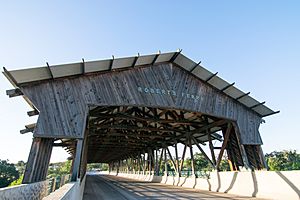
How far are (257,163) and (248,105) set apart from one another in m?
4.24

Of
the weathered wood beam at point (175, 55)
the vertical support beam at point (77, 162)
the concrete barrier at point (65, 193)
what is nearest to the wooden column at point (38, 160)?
the vertical support beam at point (77, 162)

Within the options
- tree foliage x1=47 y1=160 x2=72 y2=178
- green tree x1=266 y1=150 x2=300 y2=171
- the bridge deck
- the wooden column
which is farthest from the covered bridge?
green tree x1=266 y1=150 x2=300 y2=171

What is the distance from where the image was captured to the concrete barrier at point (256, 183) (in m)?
10.4

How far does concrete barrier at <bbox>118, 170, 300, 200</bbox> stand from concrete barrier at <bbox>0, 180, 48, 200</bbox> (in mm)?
10613

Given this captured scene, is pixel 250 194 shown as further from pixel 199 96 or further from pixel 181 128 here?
pixel 181 128

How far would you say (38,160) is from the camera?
33.9ft

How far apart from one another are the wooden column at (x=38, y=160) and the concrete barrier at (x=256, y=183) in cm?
1132

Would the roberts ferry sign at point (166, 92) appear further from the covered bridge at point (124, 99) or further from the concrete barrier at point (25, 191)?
the concrete barrier at point (25, 191)

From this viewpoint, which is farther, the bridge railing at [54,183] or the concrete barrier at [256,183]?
the concrete barrier at [256,183]

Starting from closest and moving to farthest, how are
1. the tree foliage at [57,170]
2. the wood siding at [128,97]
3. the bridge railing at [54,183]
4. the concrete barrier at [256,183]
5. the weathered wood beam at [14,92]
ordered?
the bridge railing at [54,183], the tree foliage at [57,170], the concrete barrier at [256,183], the weathered wood beam at [14,92], the wood siding at [128,97]

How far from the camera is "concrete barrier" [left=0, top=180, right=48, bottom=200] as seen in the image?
385cm

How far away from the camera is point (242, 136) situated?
15.3 m

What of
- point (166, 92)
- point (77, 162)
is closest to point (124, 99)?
point (166, 92)

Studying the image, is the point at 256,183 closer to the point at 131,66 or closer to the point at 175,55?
the point at 175,55
